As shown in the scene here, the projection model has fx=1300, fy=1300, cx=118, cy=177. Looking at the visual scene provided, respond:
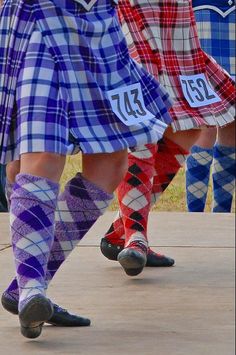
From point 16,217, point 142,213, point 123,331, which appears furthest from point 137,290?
point 16,217

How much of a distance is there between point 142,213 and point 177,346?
3.11 feet

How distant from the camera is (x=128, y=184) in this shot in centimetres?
406

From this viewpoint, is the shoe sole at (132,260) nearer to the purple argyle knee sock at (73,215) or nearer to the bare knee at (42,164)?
the purple argyle knee sock at (73,215)

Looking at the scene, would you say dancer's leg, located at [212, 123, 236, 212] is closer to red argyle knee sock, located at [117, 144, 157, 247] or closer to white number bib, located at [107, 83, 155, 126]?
red argyle knee sock, located at [117, 144, 157, 247]

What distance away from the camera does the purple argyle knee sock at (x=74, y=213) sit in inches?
128

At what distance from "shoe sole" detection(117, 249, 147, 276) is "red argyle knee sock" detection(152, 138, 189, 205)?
0.35 metres

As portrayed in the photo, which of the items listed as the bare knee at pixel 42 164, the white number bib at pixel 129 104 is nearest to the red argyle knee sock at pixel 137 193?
the white number bib at pixel 129 104

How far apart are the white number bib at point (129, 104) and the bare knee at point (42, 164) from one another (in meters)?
0.20

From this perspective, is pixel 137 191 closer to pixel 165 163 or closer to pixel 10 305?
pixel 165 163

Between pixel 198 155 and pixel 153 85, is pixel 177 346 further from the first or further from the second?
pixel 198 155

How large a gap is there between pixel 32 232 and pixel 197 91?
4.02 feet

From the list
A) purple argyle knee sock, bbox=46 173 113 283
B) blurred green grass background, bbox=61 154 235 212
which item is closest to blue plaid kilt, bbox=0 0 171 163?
purple argyle knee sock, bbox=46 173 113 283

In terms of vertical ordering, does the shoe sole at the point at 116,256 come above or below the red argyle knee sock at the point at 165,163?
below

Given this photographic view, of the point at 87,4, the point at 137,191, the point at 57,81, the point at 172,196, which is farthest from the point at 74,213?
the point at 172,196
